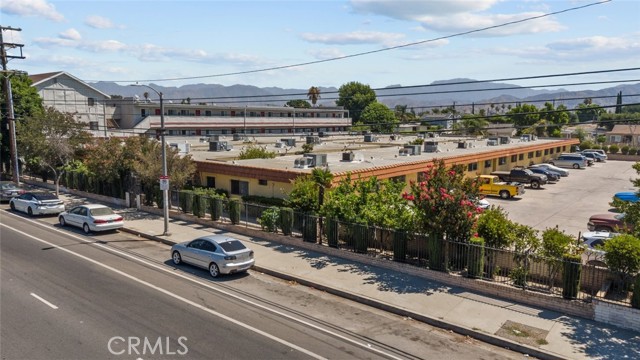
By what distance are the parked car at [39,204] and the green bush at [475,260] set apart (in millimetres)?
25529

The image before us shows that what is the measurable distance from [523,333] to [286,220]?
40.1ft

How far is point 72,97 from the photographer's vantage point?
68938 millimetres

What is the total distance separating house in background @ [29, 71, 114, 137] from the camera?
65562 millimetres

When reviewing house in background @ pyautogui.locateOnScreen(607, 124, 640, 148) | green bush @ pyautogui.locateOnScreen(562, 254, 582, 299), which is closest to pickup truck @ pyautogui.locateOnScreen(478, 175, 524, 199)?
green bush @ pyautogui.locateOnScreen(562, 254, 582, 299)

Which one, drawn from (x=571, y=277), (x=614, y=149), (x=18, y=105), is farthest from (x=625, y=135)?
(x=18, y=105)

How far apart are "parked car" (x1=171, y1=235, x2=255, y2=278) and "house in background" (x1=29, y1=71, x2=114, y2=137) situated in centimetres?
5276

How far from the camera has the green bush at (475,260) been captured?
16.5m

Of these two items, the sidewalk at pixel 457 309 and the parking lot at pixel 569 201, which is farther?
the parking lot at pixel 569 201

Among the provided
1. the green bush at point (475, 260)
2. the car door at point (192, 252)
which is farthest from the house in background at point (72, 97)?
the green bush at point (475, 260)

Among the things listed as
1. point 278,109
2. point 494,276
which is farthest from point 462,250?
point 278,109

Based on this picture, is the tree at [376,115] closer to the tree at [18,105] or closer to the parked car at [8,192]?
the tree at [18,105]

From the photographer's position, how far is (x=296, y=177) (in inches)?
1020

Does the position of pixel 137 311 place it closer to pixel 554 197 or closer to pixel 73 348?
pixel 73 348

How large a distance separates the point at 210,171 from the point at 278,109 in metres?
57.5
